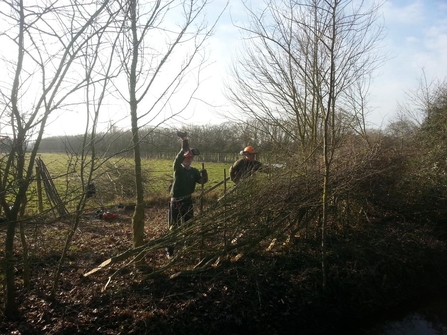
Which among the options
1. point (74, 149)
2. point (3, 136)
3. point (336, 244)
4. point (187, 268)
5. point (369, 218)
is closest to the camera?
point (3, 136)

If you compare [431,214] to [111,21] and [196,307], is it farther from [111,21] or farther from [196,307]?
[111,21]

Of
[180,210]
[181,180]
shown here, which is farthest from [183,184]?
[180,210]

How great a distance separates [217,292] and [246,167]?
8.13 ft

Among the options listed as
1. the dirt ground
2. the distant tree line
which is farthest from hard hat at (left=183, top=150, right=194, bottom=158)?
the dirt ground

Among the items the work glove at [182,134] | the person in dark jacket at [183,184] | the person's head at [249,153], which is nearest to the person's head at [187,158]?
the person in dark jacket at [183,184]

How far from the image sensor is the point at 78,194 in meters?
4.67

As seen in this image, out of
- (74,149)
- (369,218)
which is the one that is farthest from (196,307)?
(369,218)

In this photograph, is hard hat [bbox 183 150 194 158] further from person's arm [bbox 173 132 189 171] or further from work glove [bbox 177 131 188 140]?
work glove [bbox 177 131 188 140]

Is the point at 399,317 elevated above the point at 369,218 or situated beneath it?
situated beneath

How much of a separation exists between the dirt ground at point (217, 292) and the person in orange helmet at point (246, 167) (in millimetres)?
1383

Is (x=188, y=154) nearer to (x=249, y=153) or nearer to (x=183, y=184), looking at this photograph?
(x=183, y=184)

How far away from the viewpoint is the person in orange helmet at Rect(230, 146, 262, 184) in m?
6.80

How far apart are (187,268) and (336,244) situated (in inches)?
109

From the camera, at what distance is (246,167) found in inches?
282
